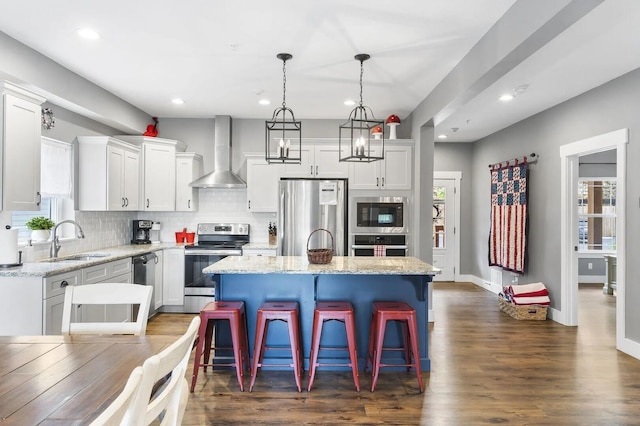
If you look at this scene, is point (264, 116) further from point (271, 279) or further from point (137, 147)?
point (271, 279)

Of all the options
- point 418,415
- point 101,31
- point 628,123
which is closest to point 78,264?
point 101,31

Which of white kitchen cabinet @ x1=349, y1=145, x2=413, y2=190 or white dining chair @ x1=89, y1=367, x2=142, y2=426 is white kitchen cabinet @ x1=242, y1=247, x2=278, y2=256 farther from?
white dining chair @ x1=89, y1=367, x2=142, y2=426

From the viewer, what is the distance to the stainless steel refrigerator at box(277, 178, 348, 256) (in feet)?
17.9

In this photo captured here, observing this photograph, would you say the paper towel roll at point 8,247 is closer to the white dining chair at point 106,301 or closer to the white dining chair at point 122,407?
the white dining chair at point 106,301

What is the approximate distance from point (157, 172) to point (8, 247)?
8.07ft

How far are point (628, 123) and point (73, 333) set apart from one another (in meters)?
4.75

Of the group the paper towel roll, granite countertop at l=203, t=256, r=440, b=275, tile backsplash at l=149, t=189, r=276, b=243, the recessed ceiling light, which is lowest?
granite countertop at l=203, t=256, r=440, b=275

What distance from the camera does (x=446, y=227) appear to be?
7.89 metres

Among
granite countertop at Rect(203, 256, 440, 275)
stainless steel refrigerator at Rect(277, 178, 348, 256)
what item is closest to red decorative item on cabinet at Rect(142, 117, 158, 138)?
stainless steel refrigerator at Rect(277, 178, 348, 256)

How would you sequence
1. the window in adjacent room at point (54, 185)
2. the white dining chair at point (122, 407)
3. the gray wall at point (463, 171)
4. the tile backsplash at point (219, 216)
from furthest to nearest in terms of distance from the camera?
the gray wall at point (463, 171)
the tile backsplash at point (219, 216)
the window in adjacent room at point (54, 185)
the white dining chair at point (122, 407)

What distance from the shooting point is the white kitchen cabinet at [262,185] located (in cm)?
571

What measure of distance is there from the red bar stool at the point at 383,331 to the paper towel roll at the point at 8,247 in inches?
112

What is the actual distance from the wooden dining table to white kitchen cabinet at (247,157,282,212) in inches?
157

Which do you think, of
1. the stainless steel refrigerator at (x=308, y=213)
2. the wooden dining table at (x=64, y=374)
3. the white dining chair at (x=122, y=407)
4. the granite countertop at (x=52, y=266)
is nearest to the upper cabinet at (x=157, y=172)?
the granite countertop at (x=52, y=266)
